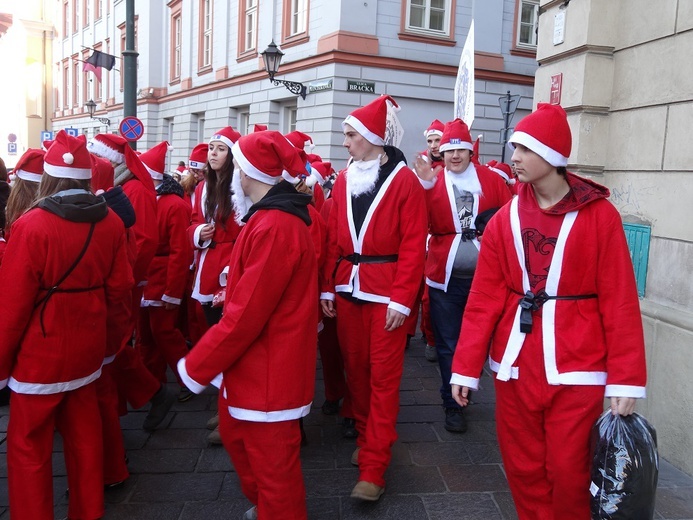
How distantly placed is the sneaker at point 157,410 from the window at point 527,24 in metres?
15.8

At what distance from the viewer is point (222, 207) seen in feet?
15.2

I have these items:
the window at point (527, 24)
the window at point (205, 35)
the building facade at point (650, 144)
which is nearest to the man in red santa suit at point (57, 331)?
the building facade at point (650, 144)

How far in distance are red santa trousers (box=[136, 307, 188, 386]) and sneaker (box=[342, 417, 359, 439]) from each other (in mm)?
1323

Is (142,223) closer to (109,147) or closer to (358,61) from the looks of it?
(109,147)

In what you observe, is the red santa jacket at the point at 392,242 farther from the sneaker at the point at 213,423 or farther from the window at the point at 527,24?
the window at the point at 527,24

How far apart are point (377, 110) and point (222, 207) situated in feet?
4.55

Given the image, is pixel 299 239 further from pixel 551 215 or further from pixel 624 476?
pixel 624 476

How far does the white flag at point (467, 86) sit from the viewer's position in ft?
20.1

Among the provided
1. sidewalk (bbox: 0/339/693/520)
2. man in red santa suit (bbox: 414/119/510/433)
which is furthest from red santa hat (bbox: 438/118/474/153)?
sidewalk (bbox: 0/339/693/520)

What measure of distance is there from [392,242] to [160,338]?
2171 millimetres

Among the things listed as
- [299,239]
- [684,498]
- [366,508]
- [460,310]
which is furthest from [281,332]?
[684,498]

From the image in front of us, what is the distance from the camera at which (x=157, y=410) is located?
15.2 ft

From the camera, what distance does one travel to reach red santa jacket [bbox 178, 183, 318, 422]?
2.76 meters

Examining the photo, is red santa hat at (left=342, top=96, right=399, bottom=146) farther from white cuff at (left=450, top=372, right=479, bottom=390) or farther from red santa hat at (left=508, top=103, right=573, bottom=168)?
white cuff at (left=450, top=372, right=479, bottom=390)
